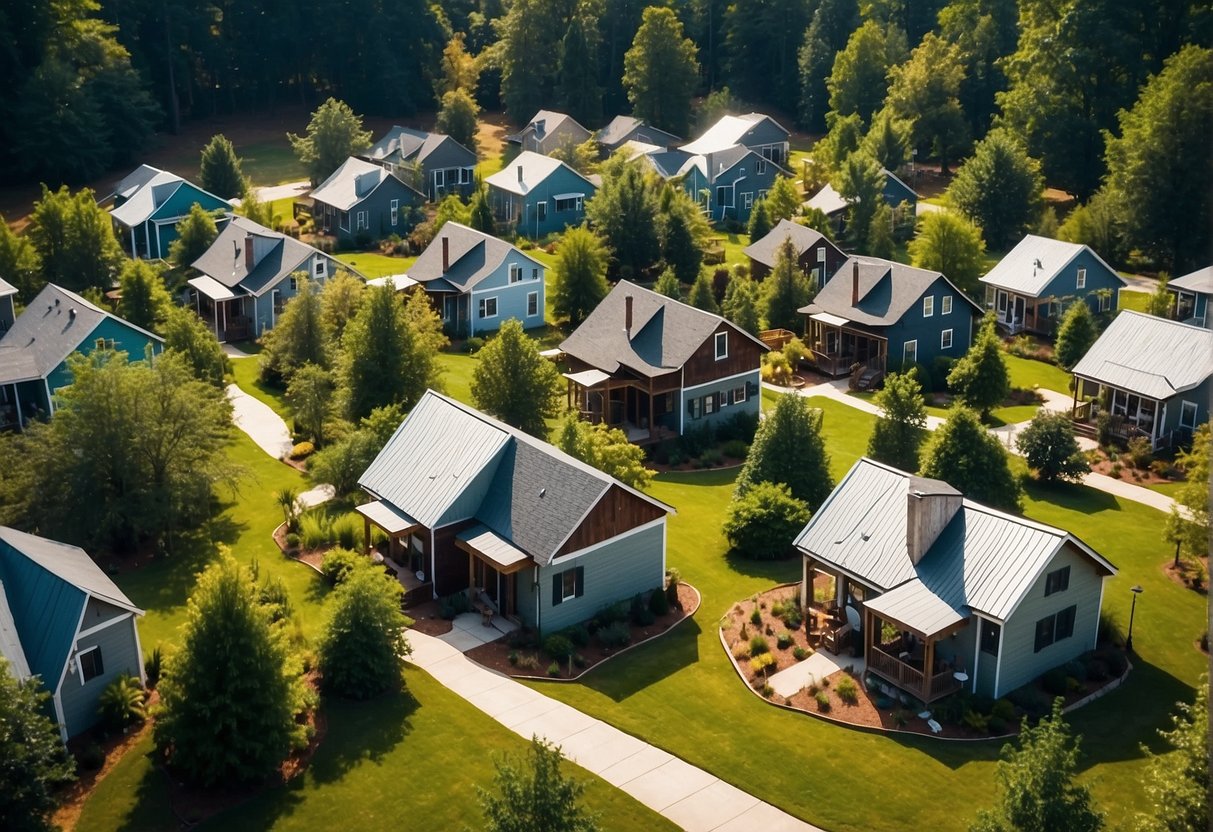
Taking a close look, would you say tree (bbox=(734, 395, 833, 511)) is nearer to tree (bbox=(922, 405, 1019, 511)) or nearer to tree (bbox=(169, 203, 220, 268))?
tree (bbox=(922, 405, 1019, 511))

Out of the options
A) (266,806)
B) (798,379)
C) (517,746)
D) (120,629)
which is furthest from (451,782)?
(798,379)

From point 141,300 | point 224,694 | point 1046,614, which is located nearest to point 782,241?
point 141,300

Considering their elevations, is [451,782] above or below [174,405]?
below

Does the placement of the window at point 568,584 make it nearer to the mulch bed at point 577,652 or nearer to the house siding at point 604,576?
the house siding at point 604,576

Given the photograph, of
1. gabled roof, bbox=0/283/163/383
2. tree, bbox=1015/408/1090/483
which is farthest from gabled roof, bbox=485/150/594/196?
tree, bbox=1015/408/1090/483

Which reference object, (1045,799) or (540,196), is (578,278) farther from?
(1045,799)

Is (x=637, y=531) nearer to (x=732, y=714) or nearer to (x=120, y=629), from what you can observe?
(x=732, y=714)

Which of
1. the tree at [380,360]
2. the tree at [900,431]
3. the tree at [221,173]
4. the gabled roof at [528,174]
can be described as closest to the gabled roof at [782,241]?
the gabled roof at [528,174]
